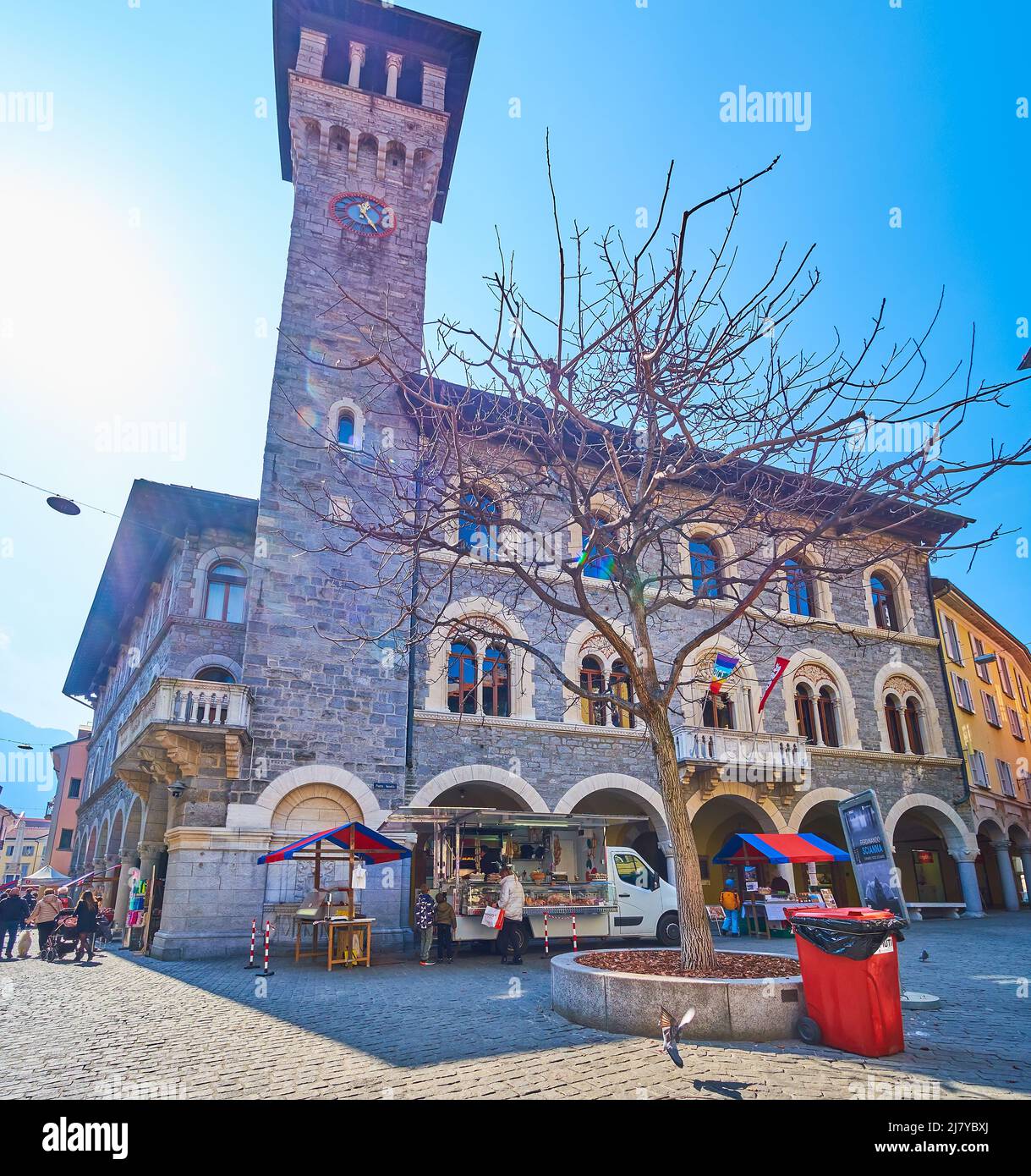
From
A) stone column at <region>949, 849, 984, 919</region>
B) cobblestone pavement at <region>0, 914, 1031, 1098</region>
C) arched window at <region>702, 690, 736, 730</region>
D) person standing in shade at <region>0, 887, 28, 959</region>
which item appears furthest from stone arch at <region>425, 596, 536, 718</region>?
stone column at <region>949, 849, 984, 919</region>

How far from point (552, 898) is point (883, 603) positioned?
50.4 feet

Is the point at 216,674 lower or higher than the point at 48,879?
higher

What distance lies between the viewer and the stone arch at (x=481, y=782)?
16.8 metres

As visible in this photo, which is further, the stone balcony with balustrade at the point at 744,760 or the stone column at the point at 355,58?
the stone column at the point at 355,58

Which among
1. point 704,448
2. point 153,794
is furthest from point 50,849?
point 704,448

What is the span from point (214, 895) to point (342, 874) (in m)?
2.41

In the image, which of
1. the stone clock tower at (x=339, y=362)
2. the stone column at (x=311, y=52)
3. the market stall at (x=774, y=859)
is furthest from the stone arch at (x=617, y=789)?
the stone column at (x=311, y=52)

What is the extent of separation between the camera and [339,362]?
18734 millimetres

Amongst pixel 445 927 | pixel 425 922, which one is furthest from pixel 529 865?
pixel 425 922

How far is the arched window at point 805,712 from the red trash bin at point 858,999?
624 inches

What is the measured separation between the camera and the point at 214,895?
48.2ft

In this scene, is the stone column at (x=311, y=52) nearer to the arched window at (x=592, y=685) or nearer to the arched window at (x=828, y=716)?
the arched window at (x=592, y=685)

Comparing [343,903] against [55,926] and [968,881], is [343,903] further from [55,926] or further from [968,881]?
[968,881]
